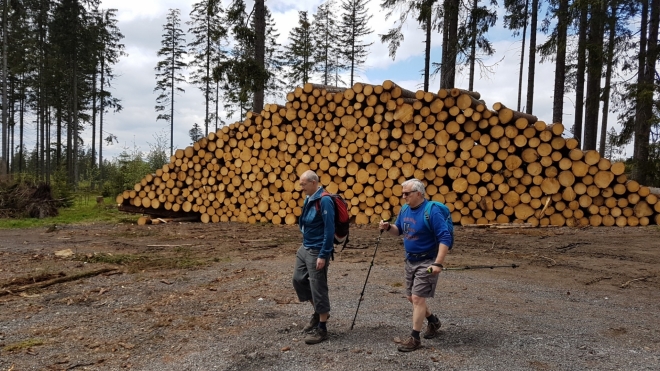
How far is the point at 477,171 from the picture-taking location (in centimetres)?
947

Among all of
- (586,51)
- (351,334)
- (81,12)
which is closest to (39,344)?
(351,334)

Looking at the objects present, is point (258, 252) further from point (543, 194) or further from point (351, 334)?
point (543, 194)

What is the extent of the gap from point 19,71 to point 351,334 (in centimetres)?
2909

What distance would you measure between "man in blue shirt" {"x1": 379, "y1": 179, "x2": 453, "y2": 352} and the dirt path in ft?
0.63

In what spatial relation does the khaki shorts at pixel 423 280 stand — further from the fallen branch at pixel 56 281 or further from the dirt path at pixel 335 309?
the fallen branch at pixel 56 281

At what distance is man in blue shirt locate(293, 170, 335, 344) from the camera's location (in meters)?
3.71

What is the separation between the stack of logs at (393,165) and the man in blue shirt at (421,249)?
6251 mm

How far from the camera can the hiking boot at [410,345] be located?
11.1 ft

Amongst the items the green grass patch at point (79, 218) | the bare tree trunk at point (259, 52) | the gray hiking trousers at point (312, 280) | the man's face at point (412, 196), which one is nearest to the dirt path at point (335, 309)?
the gray hiking trousers at point (312, 280)

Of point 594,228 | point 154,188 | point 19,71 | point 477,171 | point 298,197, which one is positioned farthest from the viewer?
point 19,71

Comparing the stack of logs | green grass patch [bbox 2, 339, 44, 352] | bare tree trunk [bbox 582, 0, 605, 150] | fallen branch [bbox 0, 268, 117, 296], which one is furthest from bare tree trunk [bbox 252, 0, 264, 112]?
green grass patch [bbox 2, 339, 44, 352]

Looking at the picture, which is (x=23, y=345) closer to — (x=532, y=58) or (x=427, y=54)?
(x=427, y=54)

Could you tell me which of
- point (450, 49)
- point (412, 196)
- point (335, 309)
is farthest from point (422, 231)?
point (450, 49)

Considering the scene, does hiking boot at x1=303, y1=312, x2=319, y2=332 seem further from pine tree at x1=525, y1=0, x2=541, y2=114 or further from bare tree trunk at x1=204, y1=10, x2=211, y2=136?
bare tree trunk at x1=204, y1=10, x2=211, y2=136
